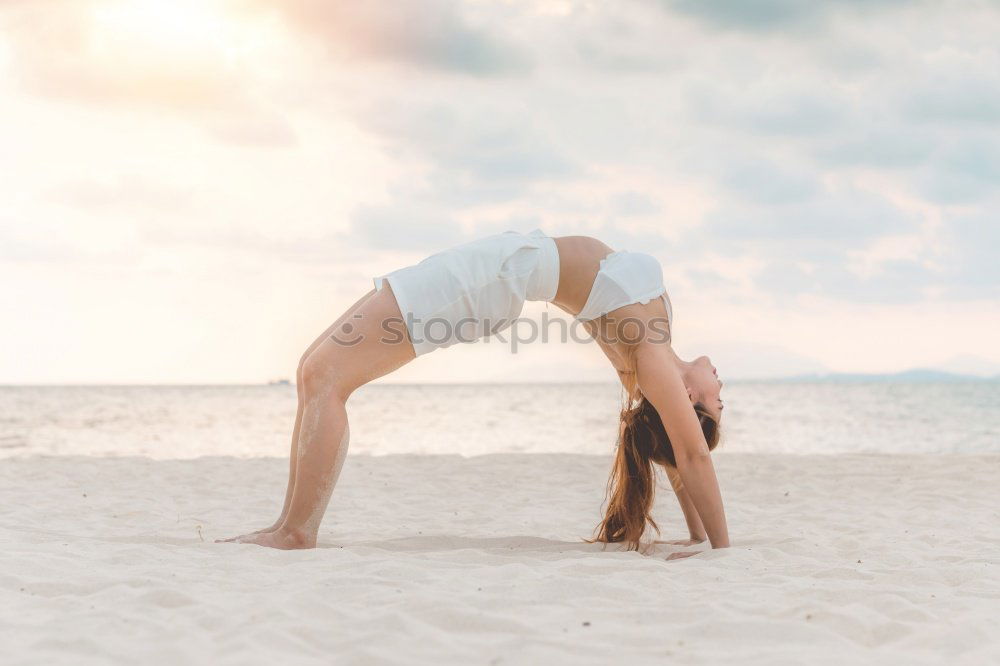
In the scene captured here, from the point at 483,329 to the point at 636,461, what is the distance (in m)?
1.04

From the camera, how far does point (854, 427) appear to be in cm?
2038

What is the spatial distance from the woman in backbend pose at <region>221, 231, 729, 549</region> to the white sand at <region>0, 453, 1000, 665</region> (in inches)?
12.9

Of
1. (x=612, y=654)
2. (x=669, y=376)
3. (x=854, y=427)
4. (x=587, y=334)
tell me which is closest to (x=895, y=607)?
(x=612, y=654)

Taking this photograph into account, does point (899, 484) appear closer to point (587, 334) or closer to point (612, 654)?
point (587, 334)

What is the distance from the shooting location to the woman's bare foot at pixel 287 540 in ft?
10.9

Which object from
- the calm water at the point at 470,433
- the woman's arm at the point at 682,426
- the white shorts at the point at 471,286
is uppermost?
the white shorts at the point at 471,286

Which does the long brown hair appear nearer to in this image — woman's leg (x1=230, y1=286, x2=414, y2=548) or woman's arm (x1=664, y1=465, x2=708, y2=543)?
woman's arm (x1=664, y1=465, x2=708, y2=543)

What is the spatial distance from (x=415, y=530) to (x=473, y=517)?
0.58 meters

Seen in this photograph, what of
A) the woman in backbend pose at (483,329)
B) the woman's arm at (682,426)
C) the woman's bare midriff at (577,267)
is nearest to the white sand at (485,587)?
the woman's arm at (682,426)

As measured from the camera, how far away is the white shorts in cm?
321

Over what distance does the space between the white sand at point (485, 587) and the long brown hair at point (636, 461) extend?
18 cm

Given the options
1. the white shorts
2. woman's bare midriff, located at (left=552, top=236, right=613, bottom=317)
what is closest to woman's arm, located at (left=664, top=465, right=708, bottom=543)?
woman's bare midriff, located at (left=552, top=236, right=613, bottom=317)

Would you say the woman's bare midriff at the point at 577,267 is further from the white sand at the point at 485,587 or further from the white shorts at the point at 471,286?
the white sand at the point at 485,587

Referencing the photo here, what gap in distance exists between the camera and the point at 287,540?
333 centimetres
